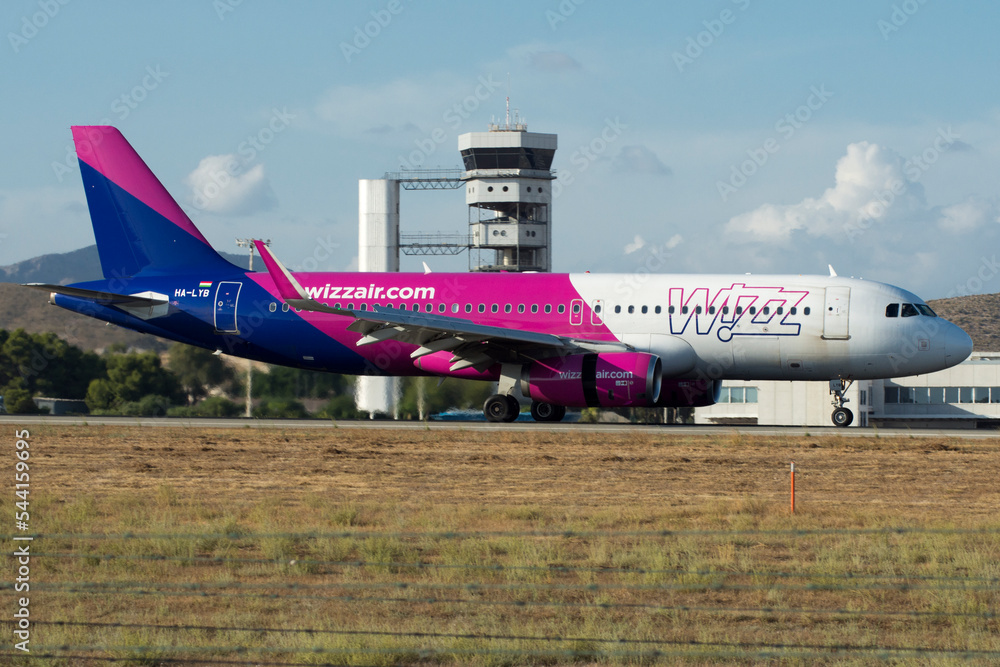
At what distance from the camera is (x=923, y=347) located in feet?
91.0

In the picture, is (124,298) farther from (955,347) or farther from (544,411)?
(955,347)

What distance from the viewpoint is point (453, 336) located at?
2828 centimetres

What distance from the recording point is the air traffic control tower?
286ft

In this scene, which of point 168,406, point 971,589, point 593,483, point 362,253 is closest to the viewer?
point 971,589

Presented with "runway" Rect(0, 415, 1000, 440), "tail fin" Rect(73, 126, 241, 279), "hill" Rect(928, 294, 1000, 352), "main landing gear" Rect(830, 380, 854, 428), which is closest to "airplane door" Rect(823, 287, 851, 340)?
"main landing gear" Rect(830, 380, 854, 428)

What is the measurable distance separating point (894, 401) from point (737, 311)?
174 ft

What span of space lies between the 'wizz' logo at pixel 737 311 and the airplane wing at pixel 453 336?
1816 mm

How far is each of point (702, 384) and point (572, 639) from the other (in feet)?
71.5

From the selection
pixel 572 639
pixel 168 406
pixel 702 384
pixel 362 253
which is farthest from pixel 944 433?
pixel 362 253

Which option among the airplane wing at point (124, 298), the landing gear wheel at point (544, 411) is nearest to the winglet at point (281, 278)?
the airplane wing at point (124, 298)

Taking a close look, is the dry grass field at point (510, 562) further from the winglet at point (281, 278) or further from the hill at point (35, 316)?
the hill at point (35, 316)

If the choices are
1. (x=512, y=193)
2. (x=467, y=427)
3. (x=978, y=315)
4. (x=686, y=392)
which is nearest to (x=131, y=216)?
(x=467, y=427)

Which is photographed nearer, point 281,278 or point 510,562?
point 510,562

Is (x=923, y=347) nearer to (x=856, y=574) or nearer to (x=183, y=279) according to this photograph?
(x=856, y=574)
